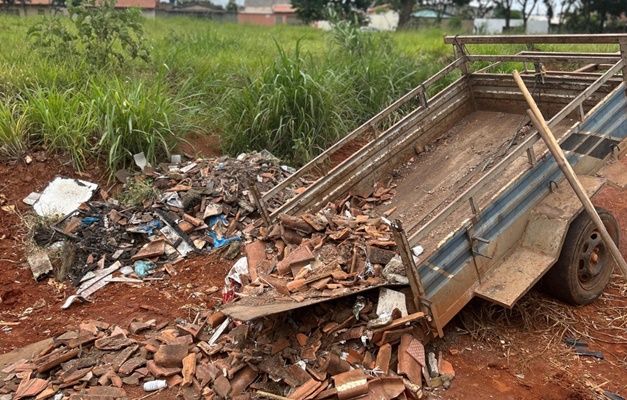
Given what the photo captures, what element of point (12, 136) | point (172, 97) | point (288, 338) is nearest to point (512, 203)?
point (288, 338)

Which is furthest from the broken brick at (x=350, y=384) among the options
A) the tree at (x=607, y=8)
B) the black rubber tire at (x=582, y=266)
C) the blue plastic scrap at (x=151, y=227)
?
the tree at (x=607, y=8)

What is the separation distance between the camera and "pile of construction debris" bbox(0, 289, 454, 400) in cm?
310

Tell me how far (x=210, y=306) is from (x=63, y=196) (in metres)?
2.30

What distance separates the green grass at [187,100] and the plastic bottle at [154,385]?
3076mm

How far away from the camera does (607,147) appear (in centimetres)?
413

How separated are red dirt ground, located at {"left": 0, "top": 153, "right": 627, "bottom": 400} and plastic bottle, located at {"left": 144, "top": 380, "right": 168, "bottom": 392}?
0.06 meters

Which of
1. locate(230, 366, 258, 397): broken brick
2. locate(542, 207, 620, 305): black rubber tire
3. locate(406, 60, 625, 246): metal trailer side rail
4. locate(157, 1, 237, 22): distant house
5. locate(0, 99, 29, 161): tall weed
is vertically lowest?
locate(230, 366, 258, 397): broken brick

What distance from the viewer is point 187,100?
7.28m

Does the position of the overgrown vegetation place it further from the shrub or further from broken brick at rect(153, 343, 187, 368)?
broken brick at rect(153, 343, 187, 368)

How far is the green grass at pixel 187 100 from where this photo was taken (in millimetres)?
5914

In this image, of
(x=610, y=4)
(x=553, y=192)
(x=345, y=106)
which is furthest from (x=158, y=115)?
(x=610, y=4)

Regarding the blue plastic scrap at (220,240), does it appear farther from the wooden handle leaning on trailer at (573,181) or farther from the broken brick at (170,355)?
the wooden handle leaning on trailer at (573,181)

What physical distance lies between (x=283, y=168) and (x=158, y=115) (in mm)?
1567

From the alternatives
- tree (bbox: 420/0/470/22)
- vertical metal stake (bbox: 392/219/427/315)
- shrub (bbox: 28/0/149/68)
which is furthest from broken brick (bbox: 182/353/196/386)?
tree (bbox: 420/0/470/22)
